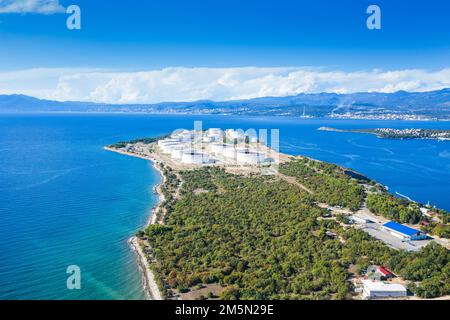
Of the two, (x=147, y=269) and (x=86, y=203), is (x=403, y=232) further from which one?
(x=86, y=203)

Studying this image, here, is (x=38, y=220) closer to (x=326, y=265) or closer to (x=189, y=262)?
(x=189, y=262)

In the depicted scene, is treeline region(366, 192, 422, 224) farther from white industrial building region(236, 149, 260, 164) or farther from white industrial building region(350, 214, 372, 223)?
white industrial building region(236, 149, 260, 164)

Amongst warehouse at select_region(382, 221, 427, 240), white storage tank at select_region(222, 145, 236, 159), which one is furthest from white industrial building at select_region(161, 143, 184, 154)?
warehouse at select_region(382, 221, 427, 240)

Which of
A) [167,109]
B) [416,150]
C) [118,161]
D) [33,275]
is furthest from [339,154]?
[167,109]

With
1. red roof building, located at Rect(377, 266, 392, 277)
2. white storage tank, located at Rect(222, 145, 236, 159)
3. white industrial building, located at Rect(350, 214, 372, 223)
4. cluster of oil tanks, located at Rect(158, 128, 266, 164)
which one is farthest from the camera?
white storage tank, located at Rect(222, 145, 236, 159)

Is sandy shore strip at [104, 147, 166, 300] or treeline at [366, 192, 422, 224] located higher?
treeline at [366, 192, 422, 224]

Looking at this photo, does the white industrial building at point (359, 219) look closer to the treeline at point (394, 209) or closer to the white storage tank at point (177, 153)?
the treeline at point (394, 209)

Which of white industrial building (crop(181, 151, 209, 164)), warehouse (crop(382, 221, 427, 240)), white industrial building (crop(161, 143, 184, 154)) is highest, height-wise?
white industrial building (crop(161, 143, 184, 154))
